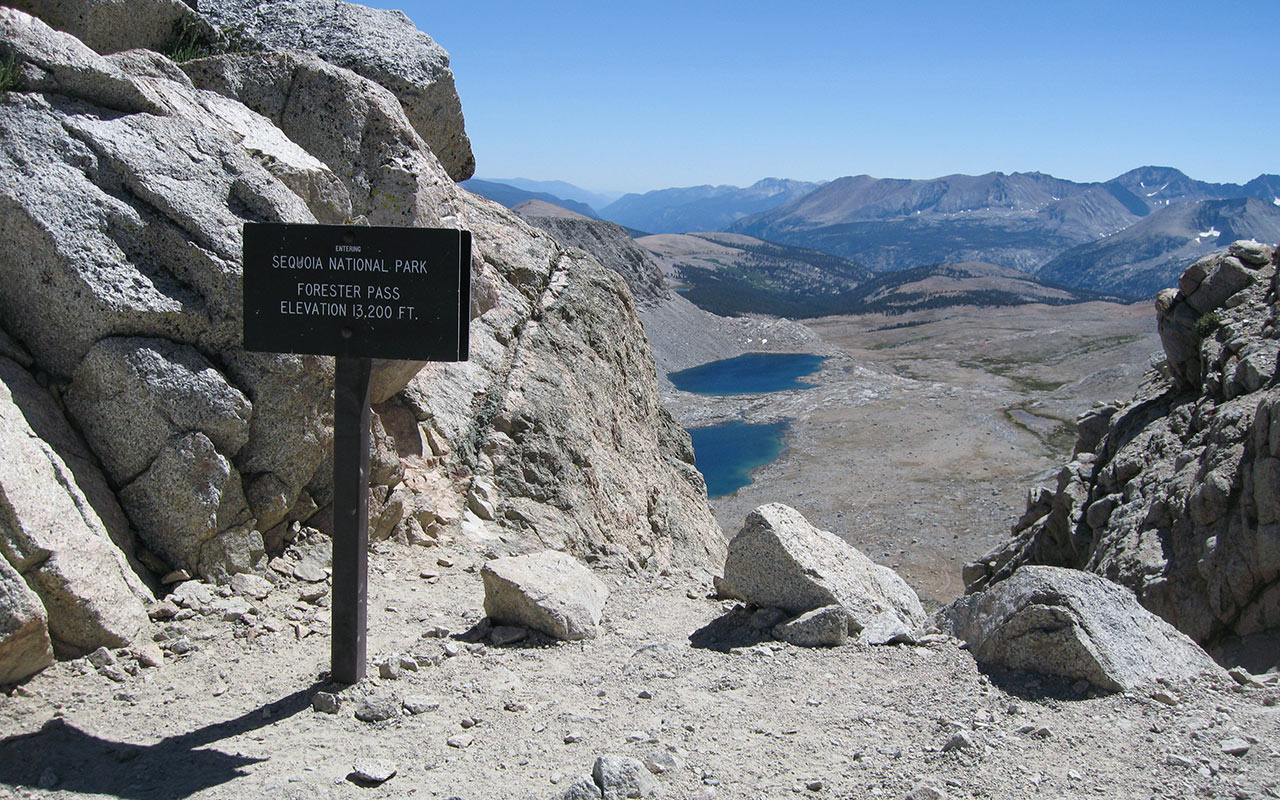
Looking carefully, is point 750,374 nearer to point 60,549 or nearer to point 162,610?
point 162,610

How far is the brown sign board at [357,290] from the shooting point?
20.7 ft

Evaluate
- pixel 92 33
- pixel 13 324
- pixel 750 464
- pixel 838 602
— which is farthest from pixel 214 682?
pixel 750 464

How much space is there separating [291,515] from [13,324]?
8.93 ft

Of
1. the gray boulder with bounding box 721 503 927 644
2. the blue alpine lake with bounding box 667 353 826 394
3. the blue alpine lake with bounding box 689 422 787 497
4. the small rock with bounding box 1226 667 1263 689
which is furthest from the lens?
the blue alpine lake with bounding box 667 353 826 394

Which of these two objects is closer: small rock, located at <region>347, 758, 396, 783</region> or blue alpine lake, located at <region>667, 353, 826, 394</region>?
Result: small rock, located at <region>347, 758, 396, 783</region>

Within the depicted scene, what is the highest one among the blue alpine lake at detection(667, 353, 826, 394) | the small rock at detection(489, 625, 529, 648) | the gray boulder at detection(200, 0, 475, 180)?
the gray boulder at detection(200, 0, 475, 180)

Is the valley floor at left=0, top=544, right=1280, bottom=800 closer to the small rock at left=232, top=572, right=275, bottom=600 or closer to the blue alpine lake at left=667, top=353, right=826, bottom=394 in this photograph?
the small rock at left=232, top=572, right=275, bottom=600

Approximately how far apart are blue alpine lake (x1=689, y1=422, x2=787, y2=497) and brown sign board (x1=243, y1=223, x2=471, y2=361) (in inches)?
2349

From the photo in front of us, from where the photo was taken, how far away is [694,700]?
23.1 feet

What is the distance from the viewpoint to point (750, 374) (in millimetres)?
136000

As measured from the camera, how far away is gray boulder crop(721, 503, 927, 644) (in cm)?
898

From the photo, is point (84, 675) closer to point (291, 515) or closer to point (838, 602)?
point (291, 515)

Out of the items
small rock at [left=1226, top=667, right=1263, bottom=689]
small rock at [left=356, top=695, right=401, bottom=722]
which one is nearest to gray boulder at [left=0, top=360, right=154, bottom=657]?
small rock at [left=356, top=695, right=401, bottom=722]

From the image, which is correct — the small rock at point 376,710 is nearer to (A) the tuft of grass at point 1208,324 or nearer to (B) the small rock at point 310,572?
(B) the small rock at point 310,572
